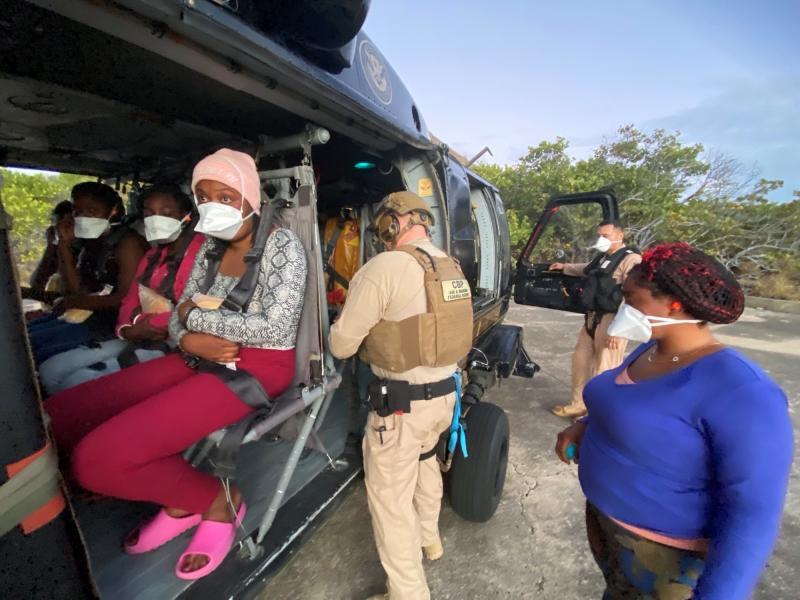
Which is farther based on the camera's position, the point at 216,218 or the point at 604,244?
the point at 604,244

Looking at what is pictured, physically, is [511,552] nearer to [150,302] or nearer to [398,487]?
[398,487]

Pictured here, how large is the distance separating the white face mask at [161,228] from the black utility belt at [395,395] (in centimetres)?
155

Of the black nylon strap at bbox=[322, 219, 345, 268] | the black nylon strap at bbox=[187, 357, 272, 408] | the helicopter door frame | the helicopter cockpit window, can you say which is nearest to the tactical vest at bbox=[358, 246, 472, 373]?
the black nylon strap at bbox=[187, 357, 272, 408]

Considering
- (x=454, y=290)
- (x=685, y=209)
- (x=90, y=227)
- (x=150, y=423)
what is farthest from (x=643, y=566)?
(x=685, y=209)

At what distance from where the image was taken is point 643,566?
1.17 m

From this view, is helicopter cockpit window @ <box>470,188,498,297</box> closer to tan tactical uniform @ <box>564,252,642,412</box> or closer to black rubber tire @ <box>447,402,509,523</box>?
tan tactical uniform @ <box>564,252,642,412</box>

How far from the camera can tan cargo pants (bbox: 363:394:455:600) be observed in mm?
1658

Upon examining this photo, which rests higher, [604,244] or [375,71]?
[375,71]

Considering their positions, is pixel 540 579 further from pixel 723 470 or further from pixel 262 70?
pixel 262 70

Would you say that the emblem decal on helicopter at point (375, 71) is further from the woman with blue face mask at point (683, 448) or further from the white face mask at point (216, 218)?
the woman with blue face mask at point (683, 448)

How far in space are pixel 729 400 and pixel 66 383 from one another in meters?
2.60

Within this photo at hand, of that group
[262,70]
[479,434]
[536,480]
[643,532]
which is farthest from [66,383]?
[536,480]

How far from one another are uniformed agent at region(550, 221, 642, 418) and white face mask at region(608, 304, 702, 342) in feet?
7.18

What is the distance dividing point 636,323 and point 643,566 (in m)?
0.75
